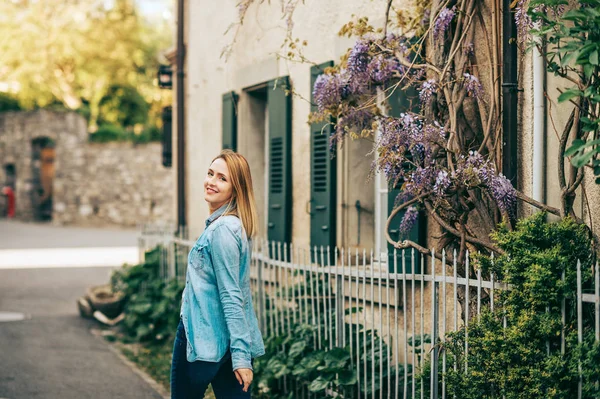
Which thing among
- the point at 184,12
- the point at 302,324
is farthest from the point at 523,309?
the point at 184,12

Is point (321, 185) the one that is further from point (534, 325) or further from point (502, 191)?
point (534, 325)

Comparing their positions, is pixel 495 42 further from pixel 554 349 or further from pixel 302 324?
pixel 302 324

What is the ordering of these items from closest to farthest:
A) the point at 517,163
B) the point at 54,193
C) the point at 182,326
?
the point at 182,326
the point at 517,163
the point at 54,193

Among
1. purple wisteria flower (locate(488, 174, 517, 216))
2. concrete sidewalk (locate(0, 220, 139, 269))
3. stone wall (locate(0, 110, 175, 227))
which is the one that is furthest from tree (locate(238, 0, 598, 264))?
stone wall (locate(0, 110, 175, 227))

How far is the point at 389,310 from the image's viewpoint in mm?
5949

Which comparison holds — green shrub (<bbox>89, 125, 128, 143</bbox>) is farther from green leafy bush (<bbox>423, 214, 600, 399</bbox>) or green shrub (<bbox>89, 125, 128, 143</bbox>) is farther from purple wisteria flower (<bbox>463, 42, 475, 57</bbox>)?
green leafy bush (<bbox>423, 214, 600, 399</bbox>)

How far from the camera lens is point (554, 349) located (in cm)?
417

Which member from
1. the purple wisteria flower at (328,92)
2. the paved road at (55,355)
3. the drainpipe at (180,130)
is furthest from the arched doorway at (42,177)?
the purple wisteria flower at (328,92)

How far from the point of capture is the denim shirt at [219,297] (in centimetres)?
393

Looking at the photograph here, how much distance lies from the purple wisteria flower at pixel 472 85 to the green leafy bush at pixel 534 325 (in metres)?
1.22

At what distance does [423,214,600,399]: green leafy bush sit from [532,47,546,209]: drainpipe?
707 millimetres

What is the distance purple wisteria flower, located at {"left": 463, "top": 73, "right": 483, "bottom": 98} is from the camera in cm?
538

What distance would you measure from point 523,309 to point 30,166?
1315 inches

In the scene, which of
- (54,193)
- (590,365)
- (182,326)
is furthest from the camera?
(54,193)
